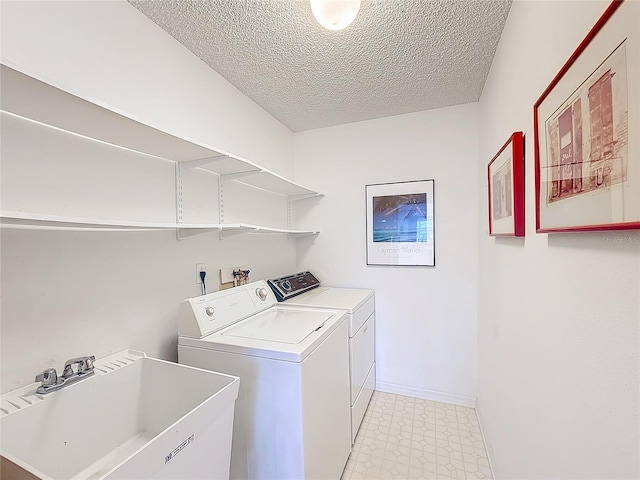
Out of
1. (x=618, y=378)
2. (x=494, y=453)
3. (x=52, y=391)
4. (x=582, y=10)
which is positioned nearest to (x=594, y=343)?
(x=618, y=378)

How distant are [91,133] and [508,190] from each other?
1754mm

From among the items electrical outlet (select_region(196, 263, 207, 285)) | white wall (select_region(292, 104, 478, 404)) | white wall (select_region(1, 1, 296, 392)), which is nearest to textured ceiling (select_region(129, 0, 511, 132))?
white wall (select_region(1, 1, 296, 392))

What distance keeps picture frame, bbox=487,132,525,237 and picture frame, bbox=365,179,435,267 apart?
728 millimetres

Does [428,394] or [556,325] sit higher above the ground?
[556,325]

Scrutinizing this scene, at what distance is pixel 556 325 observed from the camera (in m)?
0.81

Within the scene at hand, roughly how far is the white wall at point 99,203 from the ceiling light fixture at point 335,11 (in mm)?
791

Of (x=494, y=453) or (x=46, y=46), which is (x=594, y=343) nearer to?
(x=494, y=453)

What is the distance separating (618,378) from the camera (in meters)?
0.54

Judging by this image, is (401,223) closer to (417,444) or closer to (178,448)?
(417,444)

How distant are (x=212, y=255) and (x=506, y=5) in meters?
2.01

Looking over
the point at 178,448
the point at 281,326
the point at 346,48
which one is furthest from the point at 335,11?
the point at 178,448

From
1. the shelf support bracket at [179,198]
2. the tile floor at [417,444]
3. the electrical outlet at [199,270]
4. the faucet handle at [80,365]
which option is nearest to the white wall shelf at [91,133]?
the shelf support bracket at [179,198]

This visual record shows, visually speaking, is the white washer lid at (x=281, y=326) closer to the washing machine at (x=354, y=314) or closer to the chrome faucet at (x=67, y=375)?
the washing machine at (x=354, y=314)

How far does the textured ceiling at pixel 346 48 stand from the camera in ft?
4.34
